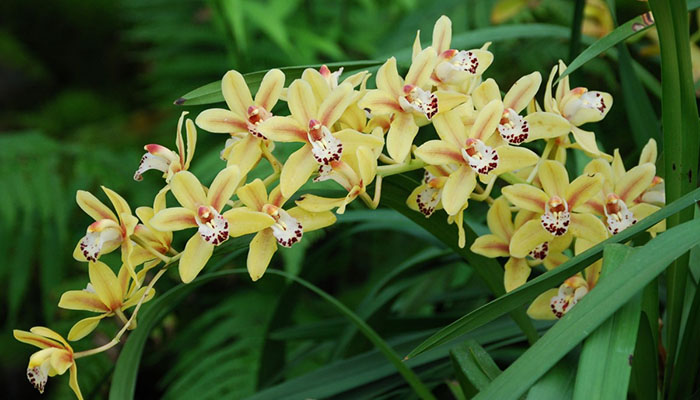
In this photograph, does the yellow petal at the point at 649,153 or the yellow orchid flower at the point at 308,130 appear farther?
the yellow petal at the point at 649,153

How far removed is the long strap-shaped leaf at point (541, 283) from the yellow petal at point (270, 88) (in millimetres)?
163

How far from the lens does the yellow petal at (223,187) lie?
0.38m

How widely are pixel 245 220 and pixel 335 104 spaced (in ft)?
0.27

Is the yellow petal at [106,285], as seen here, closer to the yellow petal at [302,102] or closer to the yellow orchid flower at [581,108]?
the yellow petal at [302,102]

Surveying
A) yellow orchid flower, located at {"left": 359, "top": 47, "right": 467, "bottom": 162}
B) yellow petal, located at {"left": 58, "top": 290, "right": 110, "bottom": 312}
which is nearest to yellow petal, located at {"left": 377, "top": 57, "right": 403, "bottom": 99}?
yellow orchid flower, located at {"left": 359, "top": 47, "right": 467, "bottom": 162}

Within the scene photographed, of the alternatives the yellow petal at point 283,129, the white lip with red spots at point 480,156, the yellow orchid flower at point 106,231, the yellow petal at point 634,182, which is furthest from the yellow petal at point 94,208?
the yellow petal at point 634,182

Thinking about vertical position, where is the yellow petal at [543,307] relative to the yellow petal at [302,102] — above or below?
below

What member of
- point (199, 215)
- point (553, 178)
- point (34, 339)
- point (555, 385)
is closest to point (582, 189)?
point (553, 178)

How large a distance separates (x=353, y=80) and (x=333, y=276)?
107 centimetres

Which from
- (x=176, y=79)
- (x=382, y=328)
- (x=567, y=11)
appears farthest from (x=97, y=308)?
(x=176, y=79)

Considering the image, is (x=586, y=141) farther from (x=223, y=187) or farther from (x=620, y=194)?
(x=223, y=187)

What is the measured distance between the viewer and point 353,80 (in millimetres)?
416

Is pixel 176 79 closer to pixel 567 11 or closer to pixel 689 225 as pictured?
pixel 567 11

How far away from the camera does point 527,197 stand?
43cm
